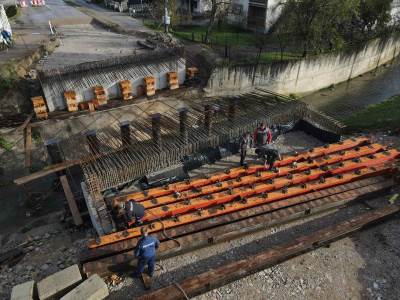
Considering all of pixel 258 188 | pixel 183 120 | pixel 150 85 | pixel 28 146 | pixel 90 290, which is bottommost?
pixel 90 290

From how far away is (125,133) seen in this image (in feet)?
43.5

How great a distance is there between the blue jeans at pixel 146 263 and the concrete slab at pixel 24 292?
2.55 meters

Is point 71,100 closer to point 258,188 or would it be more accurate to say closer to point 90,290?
point 258,188

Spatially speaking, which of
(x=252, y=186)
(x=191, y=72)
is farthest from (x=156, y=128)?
(x=191, y=72)

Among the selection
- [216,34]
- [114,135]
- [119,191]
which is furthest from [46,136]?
[216,34]

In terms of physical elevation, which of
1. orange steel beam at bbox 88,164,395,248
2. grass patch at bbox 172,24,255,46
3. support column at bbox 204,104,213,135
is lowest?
orange steel beam at bbox 88,164,395,248

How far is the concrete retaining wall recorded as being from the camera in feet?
67.6

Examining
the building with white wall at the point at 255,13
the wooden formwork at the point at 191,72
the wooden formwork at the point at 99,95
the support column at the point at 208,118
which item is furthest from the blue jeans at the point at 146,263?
the building with white wall at the point at 255,13

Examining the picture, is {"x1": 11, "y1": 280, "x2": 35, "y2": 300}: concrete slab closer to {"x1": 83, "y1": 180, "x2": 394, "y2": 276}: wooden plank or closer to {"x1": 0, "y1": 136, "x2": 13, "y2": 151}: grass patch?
{"x1": 83, "y1": 180, "x2": 394, "y2": 276}: wooden plank

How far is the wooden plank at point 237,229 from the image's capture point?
8438 mm

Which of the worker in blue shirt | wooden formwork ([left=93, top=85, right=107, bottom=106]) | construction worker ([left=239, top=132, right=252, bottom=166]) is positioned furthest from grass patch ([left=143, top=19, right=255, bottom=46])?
the worker in blue shirt

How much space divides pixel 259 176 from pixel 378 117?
12.7m

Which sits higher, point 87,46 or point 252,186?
point 87,46

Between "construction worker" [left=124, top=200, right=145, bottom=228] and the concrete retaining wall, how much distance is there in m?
12.3
